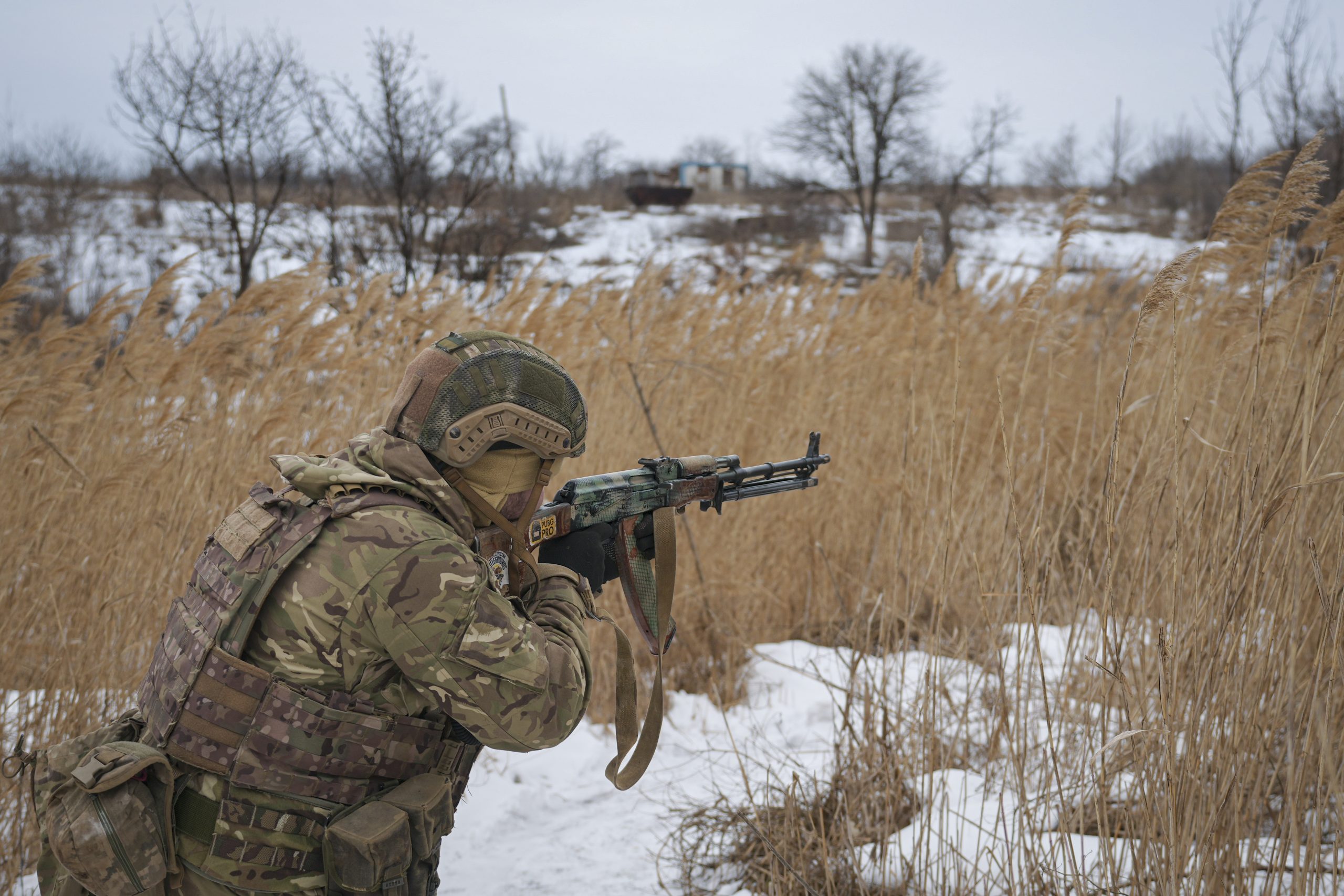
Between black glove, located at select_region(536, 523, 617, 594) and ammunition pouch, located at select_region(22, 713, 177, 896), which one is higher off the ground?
black glove, located at select_region(536, 523, 617, 594)

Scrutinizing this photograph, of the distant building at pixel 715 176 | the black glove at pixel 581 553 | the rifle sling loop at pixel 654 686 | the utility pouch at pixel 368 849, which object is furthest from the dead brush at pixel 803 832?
the distant building at pixel 715 176

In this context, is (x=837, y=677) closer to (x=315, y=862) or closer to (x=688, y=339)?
(x=315, y=862)

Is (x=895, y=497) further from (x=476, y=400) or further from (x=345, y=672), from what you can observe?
(x=345, y=672)

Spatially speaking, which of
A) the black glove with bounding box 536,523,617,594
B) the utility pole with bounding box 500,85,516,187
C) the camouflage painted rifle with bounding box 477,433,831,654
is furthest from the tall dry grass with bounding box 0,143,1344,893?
the utility pole with bounding box 500,85,516,187

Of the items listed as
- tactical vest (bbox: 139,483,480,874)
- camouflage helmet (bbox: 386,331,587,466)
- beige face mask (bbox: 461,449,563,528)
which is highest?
camouflage helmet (bbox: 386,331,587,466)

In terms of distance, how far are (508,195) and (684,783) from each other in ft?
49.7

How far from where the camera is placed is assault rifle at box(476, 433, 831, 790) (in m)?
1.83

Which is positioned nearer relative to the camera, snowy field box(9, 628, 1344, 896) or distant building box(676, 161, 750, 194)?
snowy field box(9, 628, 1344, 896)

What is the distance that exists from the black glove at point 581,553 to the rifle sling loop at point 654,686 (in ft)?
0.32

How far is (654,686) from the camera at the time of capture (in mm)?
2018

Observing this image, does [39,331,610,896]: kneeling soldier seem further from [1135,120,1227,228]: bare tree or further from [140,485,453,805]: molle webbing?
[1135,120,1227,228]: bare tree

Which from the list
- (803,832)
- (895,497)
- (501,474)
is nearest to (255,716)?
(501,474)

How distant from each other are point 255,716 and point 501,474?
0.57 m

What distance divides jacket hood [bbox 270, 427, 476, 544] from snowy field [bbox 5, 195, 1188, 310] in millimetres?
9235
